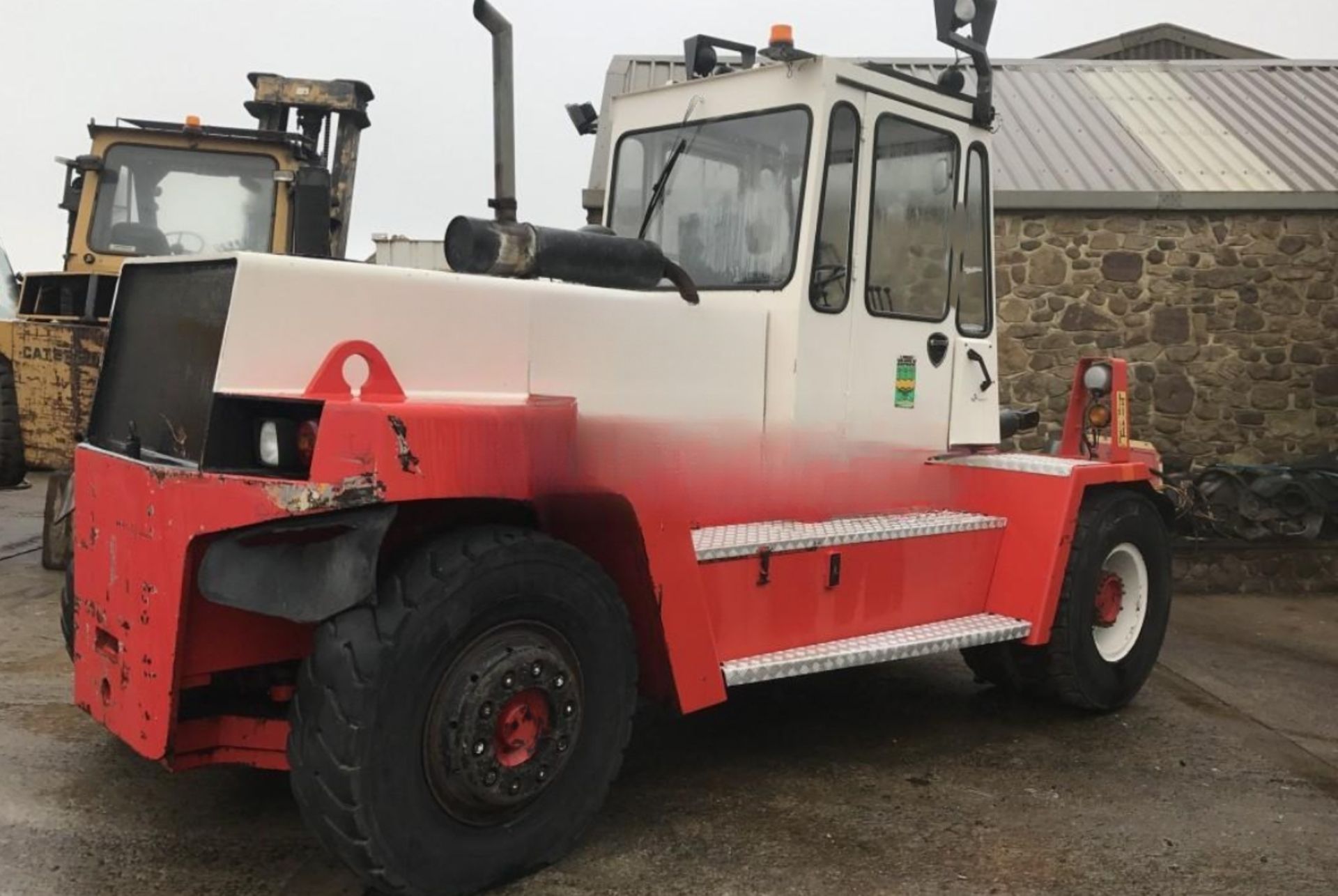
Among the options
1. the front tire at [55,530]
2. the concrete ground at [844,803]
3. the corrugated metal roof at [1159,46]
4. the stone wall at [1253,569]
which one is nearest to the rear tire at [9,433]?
the front tire at [55,530]

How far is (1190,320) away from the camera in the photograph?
10.9 meters

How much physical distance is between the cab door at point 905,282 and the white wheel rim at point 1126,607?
3.73 feet

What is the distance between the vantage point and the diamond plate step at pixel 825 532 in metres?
3.87

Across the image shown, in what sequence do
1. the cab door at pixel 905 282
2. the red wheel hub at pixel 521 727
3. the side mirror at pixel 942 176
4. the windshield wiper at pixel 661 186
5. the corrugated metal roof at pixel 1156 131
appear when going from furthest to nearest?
the corrugated metal roof at pixel 1156 131
the side mirror at pixel 942 176
the windshield wiper at pixel 661 186
the cab door at pixel 905 282
the red wheel hub at pixel 521 727

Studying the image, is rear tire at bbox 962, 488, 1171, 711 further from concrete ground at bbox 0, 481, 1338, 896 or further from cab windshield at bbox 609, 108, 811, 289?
cab windshield at bbox 609, 108, 811, 289

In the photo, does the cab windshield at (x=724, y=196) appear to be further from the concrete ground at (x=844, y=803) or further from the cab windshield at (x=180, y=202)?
the cab windshield at (x=180, y=202)

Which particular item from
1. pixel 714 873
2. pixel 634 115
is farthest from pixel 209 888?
pixel 634 115

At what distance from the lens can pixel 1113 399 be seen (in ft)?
18.3

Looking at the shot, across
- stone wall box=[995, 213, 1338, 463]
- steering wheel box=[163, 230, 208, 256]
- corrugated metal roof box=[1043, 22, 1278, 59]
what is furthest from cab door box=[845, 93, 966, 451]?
corrugated metal roof box=[1043, 22, 1278, 59]

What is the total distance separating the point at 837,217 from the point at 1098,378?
1.95m

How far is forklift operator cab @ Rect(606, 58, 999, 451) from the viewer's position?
170 inches

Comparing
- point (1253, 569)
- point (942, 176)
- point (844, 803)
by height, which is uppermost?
point (942, 176)

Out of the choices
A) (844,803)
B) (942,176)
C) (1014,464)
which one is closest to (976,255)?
(942,176)

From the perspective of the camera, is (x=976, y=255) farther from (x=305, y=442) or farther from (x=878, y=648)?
(x=305, y=442)
